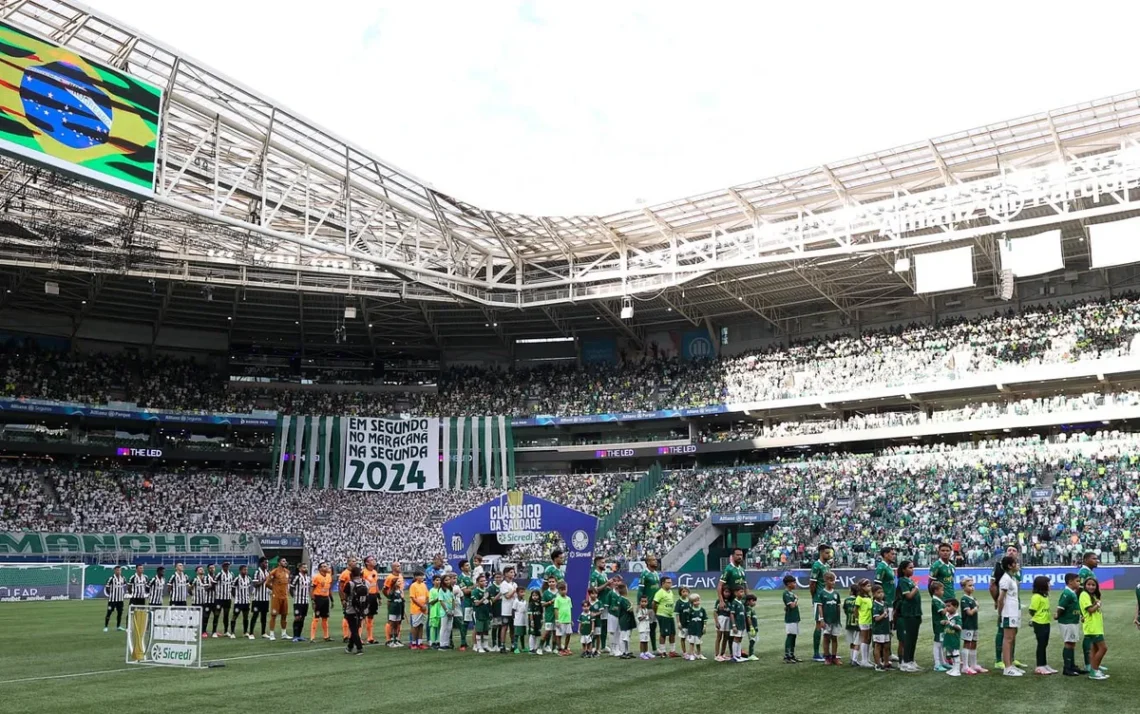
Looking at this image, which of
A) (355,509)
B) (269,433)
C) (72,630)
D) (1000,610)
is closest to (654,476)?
(355,509)

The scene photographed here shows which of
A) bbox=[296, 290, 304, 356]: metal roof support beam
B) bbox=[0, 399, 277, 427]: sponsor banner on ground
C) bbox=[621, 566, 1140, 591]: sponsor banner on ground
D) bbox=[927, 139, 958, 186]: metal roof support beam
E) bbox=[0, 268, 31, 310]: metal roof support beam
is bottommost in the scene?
bbox=[621, 566, 1140, 591]: sponsor banner on ground

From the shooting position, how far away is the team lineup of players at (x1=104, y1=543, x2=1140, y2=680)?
48.7 ft

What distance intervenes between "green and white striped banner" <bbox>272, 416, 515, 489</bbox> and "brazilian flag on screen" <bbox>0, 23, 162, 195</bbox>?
30.6m

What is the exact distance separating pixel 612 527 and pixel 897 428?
1569 cm

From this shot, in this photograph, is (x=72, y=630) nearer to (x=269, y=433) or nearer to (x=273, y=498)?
(x=273, y=498)

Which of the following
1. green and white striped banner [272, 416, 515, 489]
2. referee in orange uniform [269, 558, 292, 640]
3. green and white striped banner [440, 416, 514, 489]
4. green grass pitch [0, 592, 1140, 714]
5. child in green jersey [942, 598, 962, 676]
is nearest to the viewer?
green grass pitch [0, 592, 1140, 714]

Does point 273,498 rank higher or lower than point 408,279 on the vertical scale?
lower

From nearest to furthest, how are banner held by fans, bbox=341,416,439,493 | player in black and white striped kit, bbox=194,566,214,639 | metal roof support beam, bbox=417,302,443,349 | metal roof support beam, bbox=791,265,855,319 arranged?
player in black and white striped kit, bbox=194,566,214,639, metal roof support beam, bbox=791,265,855,319, metal roof support beam, bbox=417,302,443,349, banner held by fans, bbox=341,416,439,493

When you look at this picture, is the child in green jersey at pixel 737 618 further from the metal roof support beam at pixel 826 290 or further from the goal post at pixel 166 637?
the metal roof support beam at pixel 826 290

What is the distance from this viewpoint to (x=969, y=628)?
48.5 feet

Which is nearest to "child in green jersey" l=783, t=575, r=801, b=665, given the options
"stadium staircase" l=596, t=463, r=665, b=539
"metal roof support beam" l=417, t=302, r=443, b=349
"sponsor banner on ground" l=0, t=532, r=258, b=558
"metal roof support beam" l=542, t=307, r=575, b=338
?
"stadium staircase" l=596, t=463, r=665, b=539

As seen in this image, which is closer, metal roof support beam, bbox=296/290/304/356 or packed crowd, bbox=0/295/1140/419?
packed crowd, bbox=0/295/1140/419

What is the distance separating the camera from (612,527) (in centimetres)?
5272

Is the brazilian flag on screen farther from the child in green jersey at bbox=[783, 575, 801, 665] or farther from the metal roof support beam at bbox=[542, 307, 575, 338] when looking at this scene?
the metal roof support beam at bbox=[542, 307, 575, 338]
